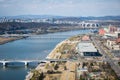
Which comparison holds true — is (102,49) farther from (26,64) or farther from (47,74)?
(47,74)

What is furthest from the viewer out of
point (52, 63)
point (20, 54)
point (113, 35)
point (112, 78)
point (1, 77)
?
point (113, 35)

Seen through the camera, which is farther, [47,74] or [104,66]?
[104,66]

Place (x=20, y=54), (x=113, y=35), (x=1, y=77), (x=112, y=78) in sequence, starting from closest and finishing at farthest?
(x=112, y=78), (x=1, y=77), (x=20, y=54), (x=113, y=35)

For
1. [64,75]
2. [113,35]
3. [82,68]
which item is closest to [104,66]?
[82,68]

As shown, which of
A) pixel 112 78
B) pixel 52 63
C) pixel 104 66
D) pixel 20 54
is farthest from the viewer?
pixel 20 54

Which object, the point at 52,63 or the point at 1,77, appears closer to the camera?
the point at 1,77

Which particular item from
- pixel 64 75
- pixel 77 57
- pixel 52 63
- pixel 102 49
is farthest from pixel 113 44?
pixel 64 75

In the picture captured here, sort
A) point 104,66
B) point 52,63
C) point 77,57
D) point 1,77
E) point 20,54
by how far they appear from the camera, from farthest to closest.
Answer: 1. point 20,54
2. point 77,57
3. point 52,63
4. point 104,66
5. point 1,77

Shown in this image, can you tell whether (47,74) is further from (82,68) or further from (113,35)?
(113,35)
